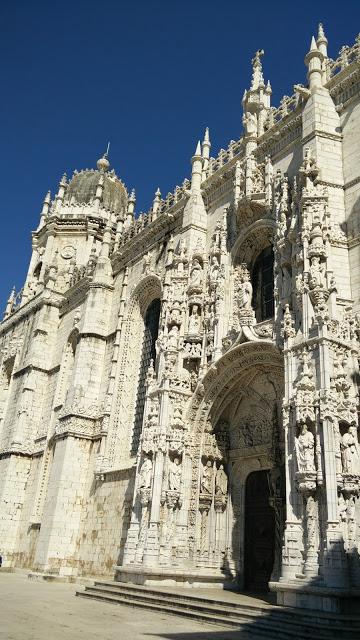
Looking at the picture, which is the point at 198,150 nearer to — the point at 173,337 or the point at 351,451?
the point at 173,337

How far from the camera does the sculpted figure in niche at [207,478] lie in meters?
16.4

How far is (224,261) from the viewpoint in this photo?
60.2 feet

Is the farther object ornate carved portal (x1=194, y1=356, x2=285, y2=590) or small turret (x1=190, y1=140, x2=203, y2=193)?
small turret (x1=190, y1=140, x2=203, y2=193)

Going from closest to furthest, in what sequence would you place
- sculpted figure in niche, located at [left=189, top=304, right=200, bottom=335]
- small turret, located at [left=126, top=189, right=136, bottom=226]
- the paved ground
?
the paved ground < sculpted figure in niche, located at [left=189, top=304, right=200, bottom=335] < small turret, located at [left=126, top=189, right=136, bottom=226]

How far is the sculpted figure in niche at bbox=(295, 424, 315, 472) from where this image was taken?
11391mm

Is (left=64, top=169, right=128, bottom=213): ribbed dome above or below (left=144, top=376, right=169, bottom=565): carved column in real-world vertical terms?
above

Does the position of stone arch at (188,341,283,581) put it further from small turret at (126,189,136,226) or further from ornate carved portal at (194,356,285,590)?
small turret at (126,189,136,226)

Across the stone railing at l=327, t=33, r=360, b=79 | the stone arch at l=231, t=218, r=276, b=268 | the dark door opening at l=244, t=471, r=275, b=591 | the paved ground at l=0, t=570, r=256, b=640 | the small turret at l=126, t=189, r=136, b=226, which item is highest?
the small turret at l=126, t=189, r=136, b=226

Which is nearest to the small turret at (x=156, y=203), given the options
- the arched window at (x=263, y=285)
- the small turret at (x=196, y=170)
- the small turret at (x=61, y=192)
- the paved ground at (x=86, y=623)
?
the small turret at (x=196, y=170)

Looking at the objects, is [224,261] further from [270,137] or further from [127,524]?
[127,524]

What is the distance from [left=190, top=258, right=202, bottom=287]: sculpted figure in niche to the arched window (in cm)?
196

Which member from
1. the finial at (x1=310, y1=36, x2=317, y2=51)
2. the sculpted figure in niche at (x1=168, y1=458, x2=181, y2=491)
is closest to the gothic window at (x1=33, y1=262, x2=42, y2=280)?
the sculpted figure in niche at (x1=168, y1=458, x2=181, y2=491)

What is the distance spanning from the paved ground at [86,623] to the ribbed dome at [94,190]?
1125 inches

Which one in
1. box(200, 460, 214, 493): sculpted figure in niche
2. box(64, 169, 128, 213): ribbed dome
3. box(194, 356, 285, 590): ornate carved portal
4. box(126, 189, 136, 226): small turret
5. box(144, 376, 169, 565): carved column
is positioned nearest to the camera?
box(144, 376, 169, 565): carved column
